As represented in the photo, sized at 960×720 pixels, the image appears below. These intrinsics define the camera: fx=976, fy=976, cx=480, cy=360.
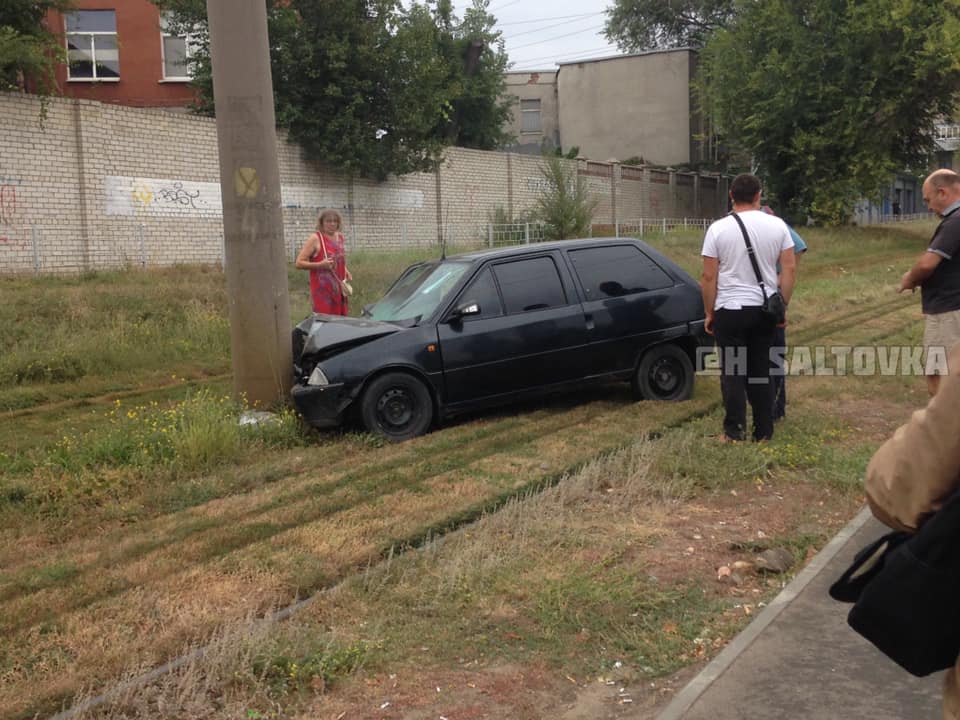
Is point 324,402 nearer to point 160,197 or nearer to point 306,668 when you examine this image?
point 306,668

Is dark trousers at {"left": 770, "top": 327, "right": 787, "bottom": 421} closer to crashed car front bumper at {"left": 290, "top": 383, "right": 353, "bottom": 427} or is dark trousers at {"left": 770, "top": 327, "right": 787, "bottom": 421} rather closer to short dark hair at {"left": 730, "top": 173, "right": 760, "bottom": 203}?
short dark hair at {"left": 730, "top": 173, "right": 760, "bottom": 203}

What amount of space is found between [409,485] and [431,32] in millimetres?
20944

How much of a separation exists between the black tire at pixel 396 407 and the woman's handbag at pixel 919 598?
19.9 feet

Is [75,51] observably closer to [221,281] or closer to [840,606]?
[221,281]

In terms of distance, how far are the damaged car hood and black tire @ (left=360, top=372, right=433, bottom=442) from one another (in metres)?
0.38

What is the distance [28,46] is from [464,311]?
14548mm

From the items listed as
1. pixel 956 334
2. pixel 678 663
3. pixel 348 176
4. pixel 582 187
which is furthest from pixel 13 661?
pixel 582 187

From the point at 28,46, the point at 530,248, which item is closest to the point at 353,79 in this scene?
the point at 28,46

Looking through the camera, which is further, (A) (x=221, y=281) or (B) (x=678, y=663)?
(A) (x=221, y=281)

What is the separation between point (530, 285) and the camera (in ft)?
28.8

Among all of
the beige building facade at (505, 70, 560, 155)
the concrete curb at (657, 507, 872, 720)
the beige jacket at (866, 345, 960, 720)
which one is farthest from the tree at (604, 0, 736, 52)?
the beige jacket at (866, 345, 960, 720)

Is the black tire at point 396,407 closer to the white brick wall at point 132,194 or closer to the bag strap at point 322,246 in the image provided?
A: the bag strap at point 322,246

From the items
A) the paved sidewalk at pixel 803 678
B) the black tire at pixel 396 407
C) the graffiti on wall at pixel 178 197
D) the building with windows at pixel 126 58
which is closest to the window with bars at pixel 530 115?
the building with windows at pixel 126 58

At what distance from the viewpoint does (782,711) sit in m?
3.49
